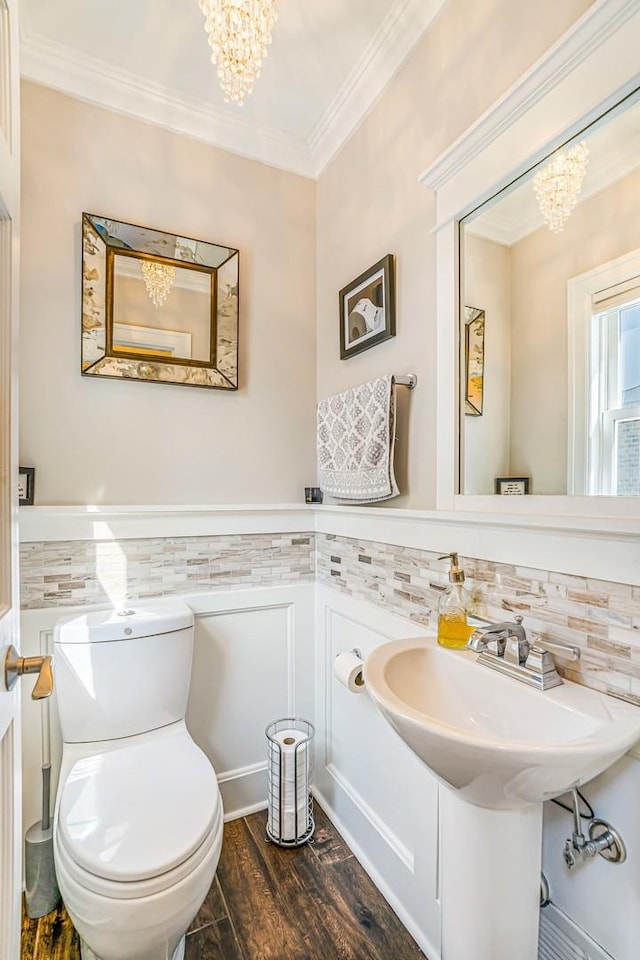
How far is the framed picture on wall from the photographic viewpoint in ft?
3.96

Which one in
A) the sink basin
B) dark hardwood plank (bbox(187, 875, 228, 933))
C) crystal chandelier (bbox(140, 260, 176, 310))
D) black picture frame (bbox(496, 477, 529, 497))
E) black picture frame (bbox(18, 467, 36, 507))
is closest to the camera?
the sink basin

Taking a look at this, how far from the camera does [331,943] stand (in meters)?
1.29

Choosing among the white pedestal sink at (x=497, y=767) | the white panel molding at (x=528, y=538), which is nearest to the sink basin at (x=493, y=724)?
the white pedestal sink at (x=497, y=767)

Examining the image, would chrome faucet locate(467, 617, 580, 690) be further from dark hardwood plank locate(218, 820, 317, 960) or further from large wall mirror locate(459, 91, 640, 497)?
dark hardwood plank locate(218, 820, 317, 960)

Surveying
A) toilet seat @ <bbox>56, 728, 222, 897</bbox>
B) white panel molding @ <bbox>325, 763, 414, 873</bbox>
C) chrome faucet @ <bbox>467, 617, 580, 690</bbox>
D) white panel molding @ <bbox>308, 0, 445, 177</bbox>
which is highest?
white panel molding @ <bbox>308, 0, 445, 177</bbox>

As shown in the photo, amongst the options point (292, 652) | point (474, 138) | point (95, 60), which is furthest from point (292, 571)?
point (95, 60)

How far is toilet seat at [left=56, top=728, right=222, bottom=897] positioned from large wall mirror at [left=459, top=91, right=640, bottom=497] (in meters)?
1.05

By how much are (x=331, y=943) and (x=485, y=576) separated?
1111mm

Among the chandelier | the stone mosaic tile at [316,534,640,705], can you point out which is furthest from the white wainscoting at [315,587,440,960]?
the chandelier

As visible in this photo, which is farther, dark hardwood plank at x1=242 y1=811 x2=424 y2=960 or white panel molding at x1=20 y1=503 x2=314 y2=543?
white panel molding at x1=20 y1=503 x2=314 y2=543

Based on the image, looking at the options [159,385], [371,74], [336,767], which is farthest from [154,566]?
[371,74]

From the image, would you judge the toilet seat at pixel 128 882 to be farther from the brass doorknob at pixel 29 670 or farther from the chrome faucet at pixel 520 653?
the chrome faucet at pixel 520 653

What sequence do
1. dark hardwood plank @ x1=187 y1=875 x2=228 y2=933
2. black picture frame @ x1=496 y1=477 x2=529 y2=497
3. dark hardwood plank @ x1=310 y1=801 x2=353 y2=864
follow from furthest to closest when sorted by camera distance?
dark hardwood plank @ x1=310 y1=801 x2=353 y2=864
dark hardwood plank @ x1=187 y1=875 x2=228 y2=933
black picture frame @ x1=496 y1=477 x2=529 y2=497

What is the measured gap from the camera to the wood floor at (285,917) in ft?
4.14
